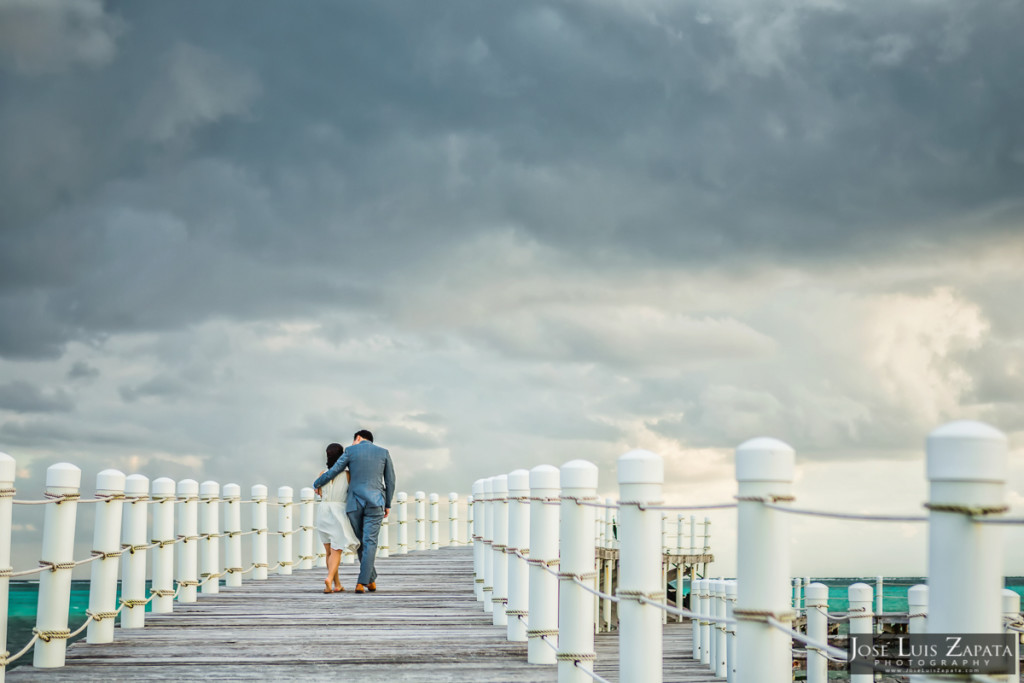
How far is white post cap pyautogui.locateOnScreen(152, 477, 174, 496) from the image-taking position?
40.2 feet

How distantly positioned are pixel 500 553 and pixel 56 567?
4390 mm

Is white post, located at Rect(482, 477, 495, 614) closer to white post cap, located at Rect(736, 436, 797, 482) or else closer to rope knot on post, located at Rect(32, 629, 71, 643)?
rope knot on post, located at Rect(32, 629, 71, 643)

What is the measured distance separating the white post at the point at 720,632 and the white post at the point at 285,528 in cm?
757

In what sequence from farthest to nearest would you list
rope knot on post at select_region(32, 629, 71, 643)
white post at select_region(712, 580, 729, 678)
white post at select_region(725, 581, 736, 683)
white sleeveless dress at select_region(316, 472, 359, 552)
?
white post at select_region(712, 580, 729, 678) < white post at select_region(725, 581, 736, 683) < white sleeveless dress at select_region(316, 472, 359, 552) < rope knot on post at select_region(32, 629, 71, 643)

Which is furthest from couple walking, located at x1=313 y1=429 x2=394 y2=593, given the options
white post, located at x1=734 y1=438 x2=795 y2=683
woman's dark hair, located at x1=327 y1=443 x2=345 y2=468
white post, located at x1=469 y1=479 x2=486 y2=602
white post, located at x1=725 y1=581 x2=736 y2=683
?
white post, located at x1=734 y1=438 x2=795 y2=683

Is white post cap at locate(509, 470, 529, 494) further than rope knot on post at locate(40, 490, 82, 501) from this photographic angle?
Yes

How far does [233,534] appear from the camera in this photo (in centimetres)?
1616

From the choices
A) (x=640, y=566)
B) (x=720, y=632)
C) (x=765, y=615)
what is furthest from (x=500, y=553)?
(x=720, y=632)

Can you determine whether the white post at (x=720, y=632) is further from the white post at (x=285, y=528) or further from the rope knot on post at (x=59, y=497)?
the rope knot on post at (x=59, y=497)

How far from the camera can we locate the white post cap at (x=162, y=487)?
1224 centimetres

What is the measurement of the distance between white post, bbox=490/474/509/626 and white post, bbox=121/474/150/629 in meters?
3.68

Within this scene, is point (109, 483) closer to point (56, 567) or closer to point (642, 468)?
point (56, 567)

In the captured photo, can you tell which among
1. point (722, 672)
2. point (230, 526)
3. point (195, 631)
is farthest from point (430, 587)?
point (722, 672)

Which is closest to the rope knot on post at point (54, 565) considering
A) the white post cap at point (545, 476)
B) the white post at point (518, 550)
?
the white post at point (518, 550)
